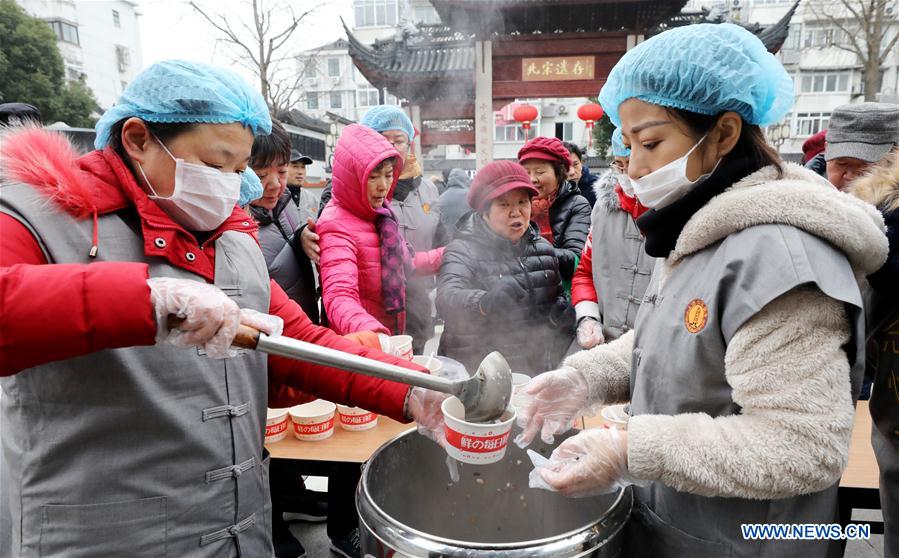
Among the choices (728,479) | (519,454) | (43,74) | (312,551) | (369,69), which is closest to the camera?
(728,479)

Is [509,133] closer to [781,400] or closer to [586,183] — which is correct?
[586,183]

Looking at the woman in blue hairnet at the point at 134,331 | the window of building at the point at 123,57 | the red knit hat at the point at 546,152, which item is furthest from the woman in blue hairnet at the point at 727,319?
the window of building at the point at 123,57

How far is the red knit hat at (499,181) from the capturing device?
3152mm

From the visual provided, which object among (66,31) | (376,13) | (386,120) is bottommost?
(386,120)

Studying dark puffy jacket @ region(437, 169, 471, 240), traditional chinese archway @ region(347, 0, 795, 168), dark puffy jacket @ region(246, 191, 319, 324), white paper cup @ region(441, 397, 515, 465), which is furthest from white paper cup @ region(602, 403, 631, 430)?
traditional chinese archway @ region(347, 0, 795, 168)

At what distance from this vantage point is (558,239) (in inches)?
159

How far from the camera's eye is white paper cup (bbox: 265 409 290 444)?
90.8 inches

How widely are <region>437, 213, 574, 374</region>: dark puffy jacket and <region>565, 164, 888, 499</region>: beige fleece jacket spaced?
1.94m

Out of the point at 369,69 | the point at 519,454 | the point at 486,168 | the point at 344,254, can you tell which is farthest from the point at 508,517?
the point at 369,69

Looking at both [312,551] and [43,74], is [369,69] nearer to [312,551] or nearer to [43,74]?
[312,551]

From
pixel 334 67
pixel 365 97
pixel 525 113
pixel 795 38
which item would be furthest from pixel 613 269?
pixel 334 67

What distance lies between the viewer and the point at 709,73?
124cm

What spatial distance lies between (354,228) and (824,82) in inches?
1445

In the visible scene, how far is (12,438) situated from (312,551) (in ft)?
7.47
